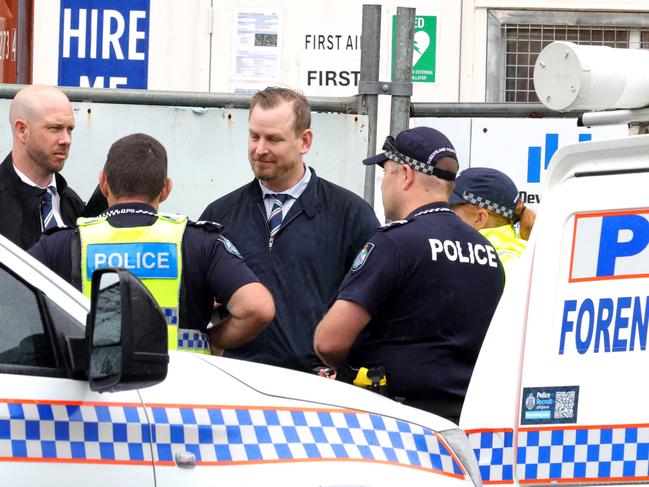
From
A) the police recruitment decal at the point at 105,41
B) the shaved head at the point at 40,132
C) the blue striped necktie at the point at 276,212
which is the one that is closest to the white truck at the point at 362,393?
the blue striped necktie at the point at 276,212

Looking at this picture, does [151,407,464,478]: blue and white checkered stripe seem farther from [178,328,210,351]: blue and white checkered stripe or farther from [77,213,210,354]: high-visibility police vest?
[178,328,210,351]: blue and white checkered stripe

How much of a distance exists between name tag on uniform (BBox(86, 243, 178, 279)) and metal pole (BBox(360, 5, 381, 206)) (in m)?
2.14

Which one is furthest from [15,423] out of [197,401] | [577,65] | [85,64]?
[85,64]

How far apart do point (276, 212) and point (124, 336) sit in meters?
2.53

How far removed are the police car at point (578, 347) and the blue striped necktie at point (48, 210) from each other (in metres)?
2.37

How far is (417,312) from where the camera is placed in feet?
14.6

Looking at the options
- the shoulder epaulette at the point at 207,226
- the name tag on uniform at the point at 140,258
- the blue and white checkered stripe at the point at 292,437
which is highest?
the shoulder epaulette at the point at 207,226

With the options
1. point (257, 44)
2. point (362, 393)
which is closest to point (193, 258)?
point (362, 393)

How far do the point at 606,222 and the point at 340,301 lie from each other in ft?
3.51

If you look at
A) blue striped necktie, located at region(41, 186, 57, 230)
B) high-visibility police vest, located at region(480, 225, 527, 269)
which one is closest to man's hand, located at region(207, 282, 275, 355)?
blue striped necktie, located at region(41, 186, 57, 230)

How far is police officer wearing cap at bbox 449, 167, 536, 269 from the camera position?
570 cm

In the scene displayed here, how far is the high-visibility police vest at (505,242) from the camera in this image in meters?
5.64

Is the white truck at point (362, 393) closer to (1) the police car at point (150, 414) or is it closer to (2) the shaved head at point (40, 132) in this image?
(1) the police car at point (150, 414)

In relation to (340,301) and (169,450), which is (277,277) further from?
(169,450)
